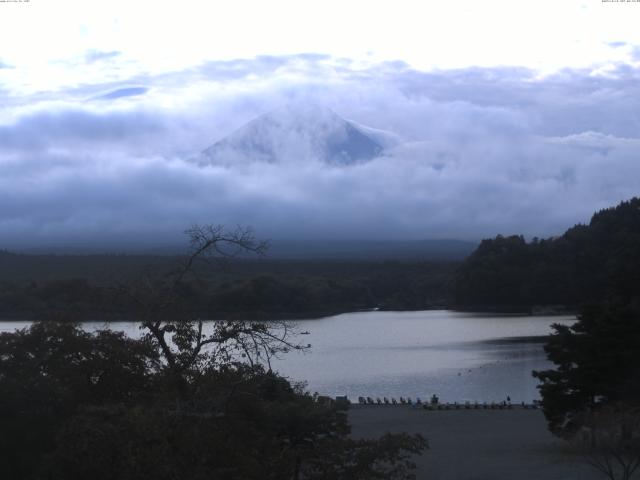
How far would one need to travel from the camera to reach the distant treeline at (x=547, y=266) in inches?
3012

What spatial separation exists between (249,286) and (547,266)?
32.9 meters

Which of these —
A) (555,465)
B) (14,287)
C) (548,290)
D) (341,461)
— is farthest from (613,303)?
(548,290)

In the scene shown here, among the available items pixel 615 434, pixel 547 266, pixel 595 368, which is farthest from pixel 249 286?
pixel 615 434

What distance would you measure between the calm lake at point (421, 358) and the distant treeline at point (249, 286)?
76.6 inches

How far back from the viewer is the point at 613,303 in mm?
21766

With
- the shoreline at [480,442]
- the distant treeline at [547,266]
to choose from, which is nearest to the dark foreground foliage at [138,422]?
the shoreline at [480,442]

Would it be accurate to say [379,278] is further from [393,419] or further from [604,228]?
[393,419]

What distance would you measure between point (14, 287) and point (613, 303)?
32583mm

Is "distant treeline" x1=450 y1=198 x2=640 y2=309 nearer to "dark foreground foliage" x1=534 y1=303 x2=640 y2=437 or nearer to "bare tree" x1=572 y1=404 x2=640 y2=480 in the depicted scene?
"dark foreground foliage" x1=534 y1=303 x2=640 y2=437

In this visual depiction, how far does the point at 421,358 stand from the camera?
1891 inches

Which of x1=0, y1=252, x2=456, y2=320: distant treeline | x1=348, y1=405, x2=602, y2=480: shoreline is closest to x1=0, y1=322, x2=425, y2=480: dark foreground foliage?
x1=0, y1=252, x2=456, y2=320: distant treeline

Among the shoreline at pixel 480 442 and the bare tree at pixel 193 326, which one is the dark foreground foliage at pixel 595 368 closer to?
the shoreline at pixel 480 442

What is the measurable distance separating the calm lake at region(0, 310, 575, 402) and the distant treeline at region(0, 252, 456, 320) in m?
1.94

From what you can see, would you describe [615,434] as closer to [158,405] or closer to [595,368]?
[595,368]
